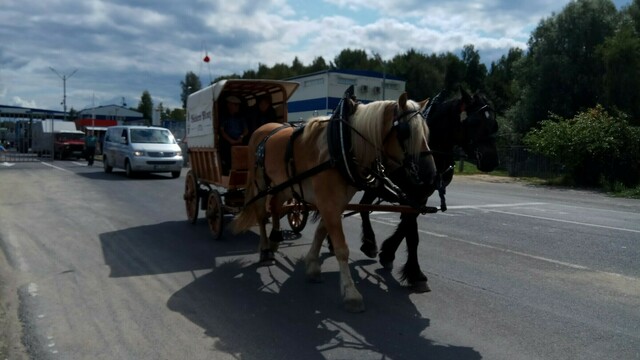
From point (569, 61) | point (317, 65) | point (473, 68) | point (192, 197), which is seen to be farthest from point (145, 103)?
point (192, 197)

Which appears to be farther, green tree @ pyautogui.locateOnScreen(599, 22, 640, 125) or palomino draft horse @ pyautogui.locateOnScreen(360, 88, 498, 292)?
green tree @ pyautogui.locateOnScreen(599, 22, 640, 125)

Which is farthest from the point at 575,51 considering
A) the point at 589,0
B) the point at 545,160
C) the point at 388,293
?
the point at 388,293

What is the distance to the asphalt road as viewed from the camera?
4.55 meters

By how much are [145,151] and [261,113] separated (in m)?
12.2

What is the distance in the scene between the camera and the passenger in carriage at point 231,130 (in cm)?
930

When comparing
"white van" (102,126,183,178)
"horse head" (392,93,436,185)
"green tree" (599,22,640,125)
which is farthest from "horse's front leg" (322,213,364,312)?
"green tree" (599,22,640,125)

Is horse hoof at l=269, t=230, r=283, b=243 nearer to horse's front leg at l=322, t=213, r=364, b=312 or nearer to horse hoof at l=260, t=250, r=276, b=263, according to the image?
horse hoof at l=260, t=250, r=276, b=263

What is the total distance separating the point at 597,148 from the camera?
22.0 metres

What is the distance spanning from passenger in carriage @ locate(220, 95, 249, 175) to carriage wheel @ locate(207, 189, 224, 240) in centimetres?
46

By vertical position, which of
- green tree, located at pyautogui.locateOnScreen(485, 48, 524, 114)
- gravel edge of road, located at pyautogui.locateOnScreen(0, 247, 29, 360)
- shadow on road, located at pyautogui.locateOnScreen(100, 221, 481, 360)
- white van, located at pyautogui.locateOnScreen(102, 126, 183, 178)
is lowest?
gravel edge of road, located at pyautogui.locateOnScreen(0, 247, 29, 360)

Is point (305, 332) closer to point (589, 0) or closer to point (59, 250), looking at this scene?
point (59, 250)

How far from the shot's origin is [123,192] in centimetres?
1585

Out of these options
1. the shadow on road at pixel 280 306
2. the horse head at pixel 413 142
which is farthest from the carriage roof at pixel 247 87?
the horse head at pixel 413 142

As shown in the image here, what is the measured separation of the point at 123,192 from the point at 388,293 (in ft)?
38.4
